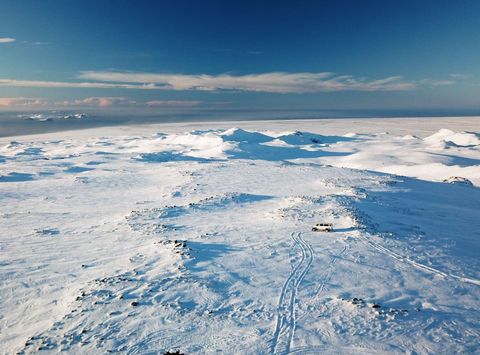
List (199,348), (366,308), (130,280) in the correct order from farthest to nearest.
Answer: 1. (130,280)
2. (366,308)
3. (199,348)

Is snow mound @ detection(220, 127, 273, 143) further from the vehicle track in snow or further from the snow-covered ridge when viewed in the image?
the vehicle track in snow

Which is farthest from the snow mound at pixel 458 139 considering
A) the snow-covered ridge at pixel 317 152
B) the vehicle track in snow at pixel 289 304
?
the vehicle track in snow at pixel 289 304

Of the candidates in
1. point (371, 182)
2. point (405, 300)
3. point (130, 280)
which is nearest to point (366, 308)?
point (405, 300)

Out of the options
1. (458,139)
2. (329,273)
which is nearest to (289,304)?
(329,273)

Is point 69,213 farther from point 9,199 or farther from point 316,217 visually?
point 316,217

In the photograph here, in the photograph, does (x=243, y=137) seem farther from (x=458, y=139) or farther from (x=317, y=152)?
(x=458, y=139)

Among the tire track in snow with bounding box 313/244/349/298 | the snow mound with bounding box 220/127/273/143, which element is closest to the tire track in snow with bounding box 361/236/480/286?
the tire track in snow with bounding box 313/244/349/298
